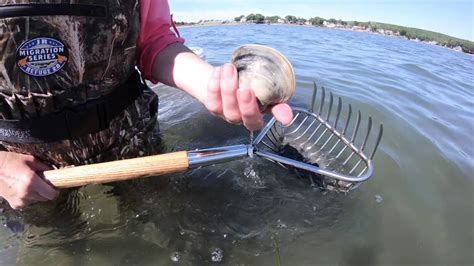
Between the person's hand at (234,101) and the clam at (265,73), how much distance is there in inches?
1.4

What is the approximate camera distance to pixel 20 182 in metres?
1.83

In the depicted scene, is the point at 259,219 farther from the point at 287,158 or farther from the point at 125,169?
the point at 125,169

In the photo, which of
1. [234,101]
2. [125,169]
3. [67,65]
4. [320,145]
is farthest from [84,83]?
[320,145]

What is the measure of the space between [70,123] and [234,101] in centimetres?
A: 104

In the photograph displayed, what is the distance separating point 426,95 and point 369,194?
3.82 metres

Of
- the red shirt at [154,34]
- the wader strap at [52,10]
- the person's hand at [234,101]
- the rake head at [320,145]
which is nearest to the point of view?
the person's hand at [234,101]

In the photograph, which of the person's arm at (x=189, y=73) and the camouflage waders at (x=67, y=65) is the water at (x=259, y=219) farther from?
the person's arm at (x=189, y=73)

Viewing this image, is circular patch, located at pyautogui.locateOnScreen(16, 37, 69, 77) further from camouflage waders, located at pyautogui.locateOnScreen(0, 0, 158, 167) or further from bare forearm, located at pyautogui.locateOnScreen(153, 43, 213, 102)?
bare forearm, located at pyautogui.locateOnScreen(153, 43, 213, 102)

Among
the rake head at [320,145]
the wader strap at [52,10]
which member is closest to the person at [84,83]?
the wader strap at [52,10]

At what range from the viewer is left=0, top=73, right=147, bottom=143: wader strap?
1888 mm

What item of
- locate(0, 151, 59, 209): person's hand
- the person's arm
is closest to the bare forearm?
the person's arm

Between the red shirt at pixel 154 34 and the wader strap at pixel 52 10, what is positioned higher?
the wader strap at pixel 52 10

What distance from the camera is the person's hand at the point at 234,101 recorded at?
1411 millimetres

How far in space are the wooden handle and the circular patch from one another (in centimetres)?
52
